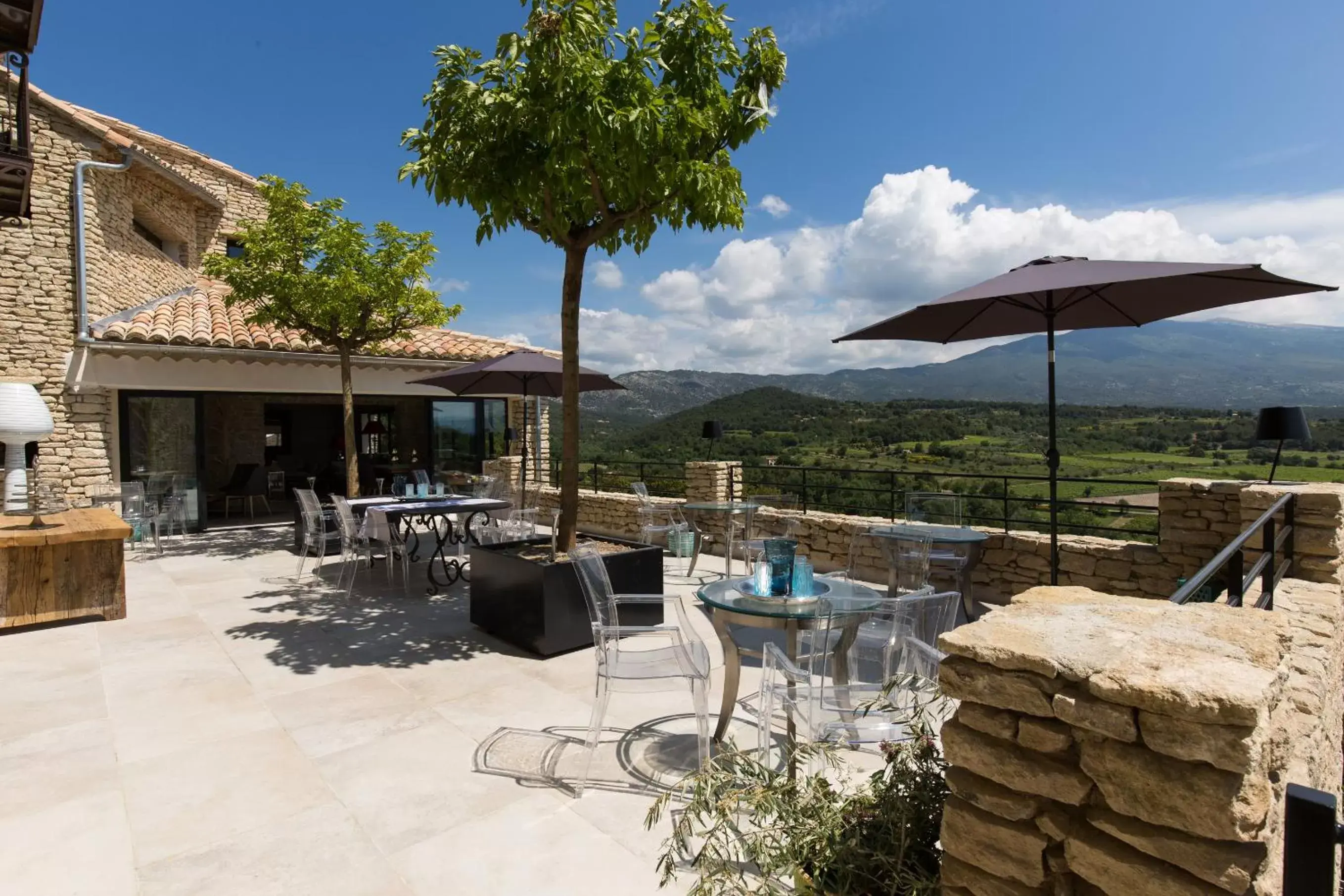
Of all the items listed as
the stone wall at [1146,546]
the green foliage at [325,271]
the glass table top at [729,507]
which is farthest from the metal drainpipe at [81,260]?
the stone wall at [1146,546]

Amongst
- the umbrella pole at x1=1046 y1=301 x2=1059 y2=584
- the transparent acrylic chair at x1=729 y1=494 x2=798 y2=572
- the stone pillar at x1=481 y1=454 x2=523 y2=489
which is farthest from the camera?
the stone pillar at x1=481 y1=454 x2=523 y2=489

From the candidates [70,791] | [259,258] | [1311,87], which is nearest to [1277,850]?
[70,791]

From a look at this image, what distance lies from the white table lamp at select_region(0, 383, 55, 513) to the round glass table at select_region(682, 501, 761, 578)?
18.5 ft

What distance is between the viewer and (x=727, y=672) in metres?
3.14

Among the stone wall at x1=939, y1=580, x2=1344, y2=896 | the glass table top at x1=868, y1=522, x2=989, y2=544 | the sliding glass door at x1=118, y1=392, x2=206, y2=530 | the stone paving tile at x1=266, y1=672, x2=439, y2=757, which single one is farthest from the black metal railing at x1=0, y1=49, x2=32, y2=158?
the stone wall at x1=939, y1=580, x2=1344, y2=896

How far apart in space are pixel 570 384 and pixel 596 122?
1788mm

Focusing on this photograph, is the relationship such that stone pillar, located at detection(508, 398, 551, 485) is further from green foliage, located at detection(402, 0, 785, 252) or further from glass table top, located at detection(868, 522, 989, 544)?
green foliage, located at detection(402, 0, 785, 252)

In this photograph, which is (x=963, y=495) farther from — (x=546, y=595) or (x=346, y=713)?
(x=346, y=713)

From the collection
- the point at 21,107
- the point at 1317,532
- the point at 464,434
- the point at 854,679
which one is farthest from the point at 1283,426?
the point at 464,434

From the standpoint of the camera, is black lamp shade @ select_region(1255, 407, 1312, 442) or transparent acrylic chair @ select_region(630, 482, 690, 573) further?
transparent acrylic chair @ select_region(630, 482, 690, 573)

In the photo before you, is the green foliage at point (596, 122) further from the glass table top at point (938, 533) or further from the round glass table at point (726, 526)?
the round glass table at point (726, 526)

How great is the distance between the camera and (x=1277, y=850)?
1286 millimetres

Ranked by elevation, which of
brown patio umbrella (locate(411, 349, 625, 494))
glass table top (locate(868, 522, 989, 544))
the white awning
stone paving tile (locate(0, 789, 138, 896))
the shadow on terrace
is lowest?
stone paving tile (locate(0, 789, 138, 896))

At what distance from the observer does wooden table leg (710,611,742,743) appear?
10.2 feet
